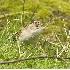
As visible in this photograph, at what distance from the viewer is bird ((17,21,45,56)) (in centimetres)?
432

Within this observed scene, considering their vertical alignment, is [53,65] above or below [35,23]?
below

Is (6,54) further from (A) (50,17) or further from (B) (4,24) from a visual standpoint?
(A) (50,17)

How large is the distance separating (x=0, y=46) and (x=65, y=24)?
0.99 meters

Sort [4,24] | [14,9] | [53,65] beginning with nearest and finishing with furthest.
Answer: [53,65] < [4,24] < [14,9]

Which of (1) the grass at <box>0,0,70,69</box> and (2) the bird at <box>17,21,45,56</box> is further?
(2) the bird at <box>17,21,45,56</box>

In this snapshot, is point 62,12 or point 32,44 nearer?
point 32,44

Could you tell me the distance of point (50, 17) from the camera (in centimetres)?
504

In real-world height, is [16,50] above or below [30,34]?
below

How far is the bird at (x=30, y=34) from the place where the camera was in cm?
432

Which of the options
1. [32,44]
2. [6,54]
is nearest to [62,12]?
[32,44]

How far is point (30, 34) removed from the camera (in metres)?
4.35

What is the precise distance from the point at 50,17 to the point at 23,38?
2.51 feet

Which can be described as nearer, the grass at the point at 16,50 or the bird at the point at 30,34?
the grass at the point at 16,50

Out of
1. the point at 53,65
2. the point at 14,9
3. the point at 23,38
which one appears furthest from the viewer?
the point at 14,9
